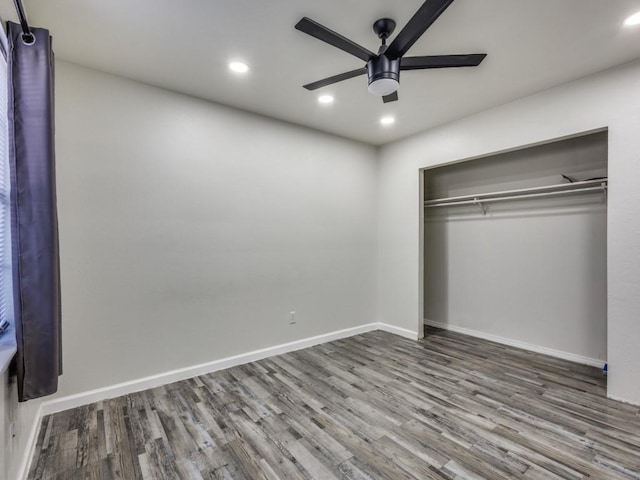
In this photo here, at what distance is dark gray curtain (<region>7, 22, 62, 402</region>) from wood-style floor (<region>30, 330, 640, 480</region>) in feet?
2.59

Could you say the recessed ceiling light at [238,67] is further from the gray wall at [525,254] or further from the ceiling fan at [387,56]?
the gray wall at [525,254]

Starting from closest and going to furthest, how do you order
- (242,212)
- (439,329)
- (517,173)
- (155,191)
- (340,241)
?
1. (155,191)
2. (242,212)
3. (517,173)
4. (340,241)
5. (439,329)

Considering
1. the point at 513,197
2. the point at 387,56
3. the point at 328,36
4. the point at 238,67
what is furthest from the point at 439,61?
the point at 513,197

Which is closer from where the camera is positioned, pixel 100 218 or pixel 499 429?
pixel 499 429

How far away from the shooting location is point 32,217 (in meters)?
1.67

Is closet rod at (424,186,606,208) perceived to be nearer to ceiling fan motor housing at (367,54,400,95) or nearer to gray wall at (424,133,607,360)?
gray wall at (424,133,607,360)

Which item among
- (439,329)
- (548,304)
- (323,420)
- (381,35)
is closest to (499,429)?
(323,420)

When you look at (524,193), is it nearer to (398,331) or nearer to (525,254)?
(525,254)

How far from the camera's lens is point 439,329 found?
4.80 metres

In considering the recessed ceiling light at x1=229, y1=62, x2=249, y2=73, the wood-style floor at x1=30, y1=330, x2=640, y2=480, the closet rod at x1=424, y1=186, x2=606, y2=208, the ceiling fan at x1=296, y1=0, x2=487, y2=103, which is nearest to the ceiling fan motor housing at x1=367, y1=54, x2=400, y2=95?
the ceiling fan at x1=296, y1=0, x2=487, y2=103

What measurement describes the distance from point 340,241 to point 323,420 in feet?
8.03

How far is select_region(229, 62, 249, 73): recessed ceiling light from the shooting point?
2.68 meters

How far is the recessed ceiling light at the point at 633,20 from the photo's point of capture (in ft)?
6.95

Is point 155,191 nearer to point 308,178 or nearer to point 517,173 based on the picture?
point 308,178
